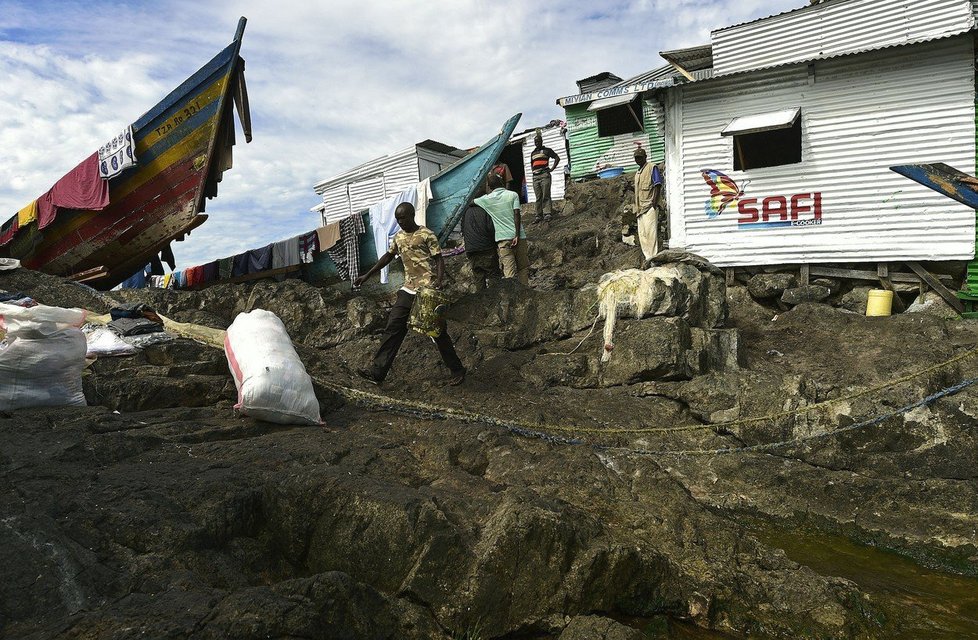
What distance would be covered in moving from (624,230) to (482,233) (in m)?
5.04

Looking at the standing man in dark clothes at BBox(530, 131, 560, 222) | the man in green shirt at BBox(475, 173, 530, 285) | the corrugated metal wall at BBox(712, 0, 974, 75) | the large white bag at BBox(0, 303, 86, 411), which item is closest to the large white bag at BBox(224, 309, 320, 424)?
the large white bag at BBox(0, 303, 86, 411)

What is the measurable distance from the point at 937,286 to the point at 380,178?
56.6ft

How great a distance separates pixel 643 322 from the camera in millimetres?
7004

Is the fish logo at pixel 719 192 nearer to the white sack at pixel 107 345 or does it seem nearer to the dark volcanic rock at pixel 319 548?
the dark volcanic rock at pixel 319 548

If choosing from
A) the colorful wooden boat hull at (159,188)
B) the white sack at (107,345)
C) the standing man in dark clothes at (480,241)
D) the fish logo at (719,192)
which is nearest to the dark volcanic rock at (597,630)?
the white sack at (107,345)

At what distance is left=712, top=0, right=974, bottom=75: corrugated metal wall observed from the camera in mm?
11492

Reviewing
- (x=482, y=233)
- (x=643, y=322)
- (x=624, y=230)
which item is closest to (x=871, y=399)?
(x=643, y=322)

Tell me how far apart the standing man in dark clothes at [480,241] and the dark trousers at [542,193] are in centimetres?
925

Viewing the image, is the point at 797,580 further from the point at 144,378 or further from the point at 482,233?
the point at 482,233

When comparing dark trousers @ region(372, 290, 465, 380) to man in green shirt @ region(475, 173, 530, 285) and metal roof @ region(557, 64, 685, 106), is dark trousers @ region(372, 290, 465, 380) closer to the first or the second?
man in green shirt @ region(475, 173, 530, 285)

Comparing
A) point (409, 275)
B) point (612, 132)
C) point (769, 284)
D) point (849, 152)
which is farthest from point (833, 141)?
point (612, 132)

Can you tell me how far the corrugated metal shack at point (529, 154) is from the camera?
20703 millimetres

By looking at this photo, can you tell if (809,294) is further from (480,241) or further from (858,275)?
(480,241)

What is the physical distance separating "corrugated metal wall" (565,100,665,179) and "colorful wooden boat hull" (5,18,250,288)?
1231cm
